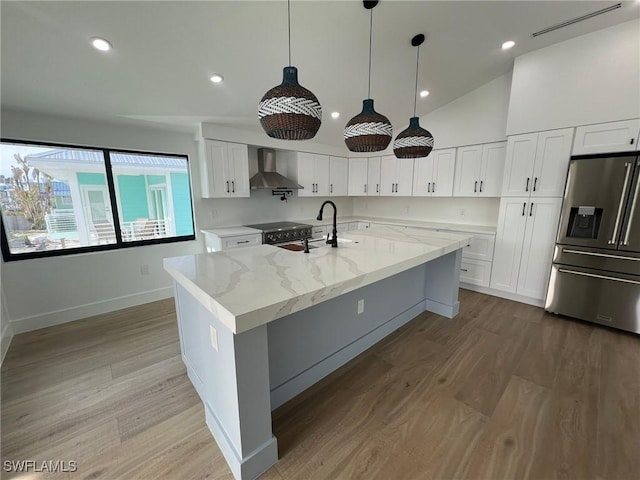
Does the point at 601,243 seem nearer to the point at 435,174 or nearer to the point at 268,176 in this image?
the point at 435,174

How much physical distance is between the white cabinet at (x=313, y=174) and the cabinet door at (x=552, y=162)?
319 cm

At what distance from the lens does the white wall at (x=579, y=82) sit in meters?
2.54

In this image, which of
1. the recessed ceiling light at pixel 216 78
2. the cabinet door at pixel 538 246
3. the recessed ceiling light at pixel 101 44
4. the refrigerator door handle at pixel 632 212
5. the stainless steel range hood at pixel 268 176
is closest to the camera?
the recessed ceiling light at pixel 101 44

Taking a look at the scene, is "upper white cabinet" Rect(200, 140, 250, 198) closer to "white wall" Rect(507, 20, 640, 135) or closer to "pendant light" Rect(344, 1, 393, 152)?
"pendant light" Rect(344, 1, 393, 152)

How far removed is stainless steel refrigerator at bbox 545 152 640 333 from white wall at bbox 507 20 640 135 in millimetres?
509

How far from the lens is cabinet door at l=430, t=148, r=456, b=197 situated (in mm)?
4223

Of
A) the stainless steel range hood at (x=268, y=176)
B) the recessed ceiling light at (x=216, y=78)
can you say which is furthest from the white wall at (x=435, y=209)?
the recessed ceiling light at (x=216, y=78)

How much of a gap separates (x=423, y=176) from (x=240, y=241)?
3.26 metres

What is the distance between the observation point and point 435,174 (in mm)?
4402

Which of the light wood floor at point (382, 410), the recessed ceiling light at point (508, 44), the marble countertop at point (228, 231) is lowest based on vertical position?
the light wood floor at point (382, 410)

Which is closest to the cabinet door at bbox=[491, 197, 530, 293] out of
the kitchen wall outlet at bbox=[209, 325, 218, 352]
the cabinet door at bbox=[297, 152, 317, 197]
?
the cabinet door at bbox=[297, 152, 317, 197]

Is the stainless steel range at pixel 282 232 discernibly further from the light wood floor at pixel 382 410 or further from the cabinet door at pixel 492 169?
the cabinet door at pixel 492 169

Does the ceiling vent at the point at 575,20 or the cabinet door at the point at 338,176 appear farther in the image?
the cabinet door at the point at 338,176

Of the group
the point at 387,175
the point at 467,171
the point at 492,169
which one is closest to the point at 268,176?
the point at 387,175
